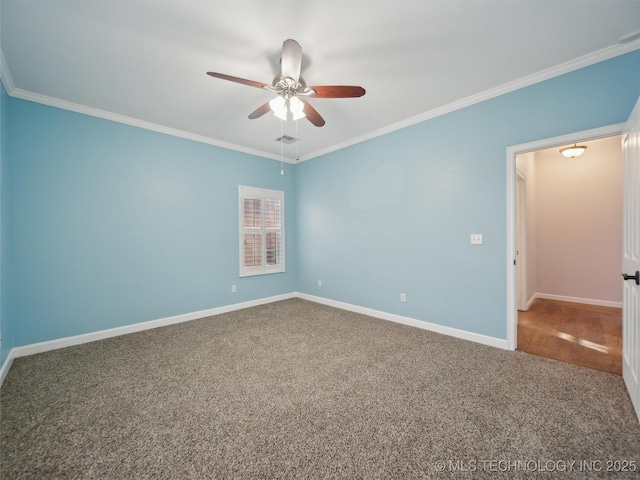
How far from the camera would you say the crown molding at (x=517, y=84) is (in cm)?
213

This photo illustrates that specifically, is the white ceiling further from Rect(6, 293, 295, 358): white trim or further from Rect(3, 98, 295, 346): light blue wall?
Rect(6, 293, 295, 358): white trim

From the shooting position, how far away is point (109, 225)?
319 centimetres

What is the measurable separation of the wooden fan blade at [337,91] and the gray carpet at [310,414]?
2375 millimetres

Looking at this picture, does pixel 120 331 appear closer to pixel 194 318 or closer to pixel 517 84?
pixel 194 318

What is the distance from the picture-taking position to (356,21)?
1.84 meters

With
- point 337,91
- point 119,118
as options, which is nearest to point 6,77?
point 119,118

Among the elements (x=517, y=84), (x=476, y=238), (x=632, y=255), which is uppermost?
(x=517, y=84)

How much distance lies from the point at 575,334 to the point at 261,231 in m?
4.58

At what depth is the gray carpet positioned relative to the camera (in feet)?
4.50

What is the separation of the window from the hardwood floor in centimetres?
375

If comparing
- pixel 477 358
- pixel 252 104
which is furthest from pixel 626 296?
pixel 252 104

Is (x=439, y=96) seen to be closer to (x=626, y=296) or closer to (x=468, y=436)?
(x=626, y=296)

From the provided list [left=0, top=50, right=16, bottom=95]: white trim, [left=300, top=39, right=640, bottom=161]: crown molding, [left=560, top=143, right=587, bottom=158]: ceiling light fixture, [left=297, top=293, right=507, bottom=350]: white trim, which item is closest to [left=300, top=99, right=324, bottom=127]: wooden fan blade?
[left=300, top=39, right=640, bottom=161]: crown molding

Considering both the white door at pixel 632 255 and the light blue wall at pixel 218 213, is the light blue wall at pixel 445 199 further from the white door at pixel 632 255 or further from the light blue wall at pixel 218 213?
the white door at pixel 632 255
